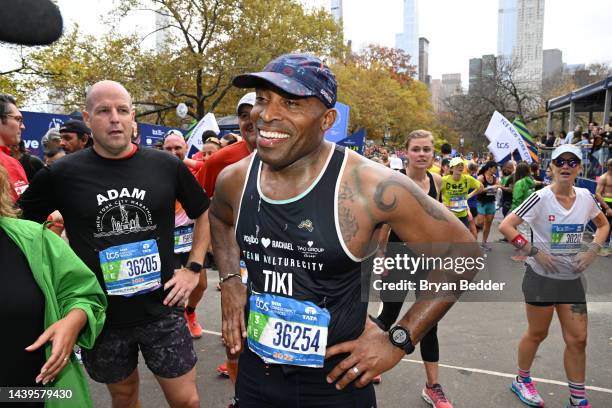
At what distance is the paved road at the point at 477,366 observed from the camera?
3.80m

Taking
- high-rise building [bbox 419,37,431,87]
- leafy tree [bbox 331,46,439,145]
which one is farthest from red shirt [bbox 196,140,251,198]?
high-rise building [bbox 419,37,431,87]

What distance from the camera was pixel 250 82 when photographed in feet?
6.09

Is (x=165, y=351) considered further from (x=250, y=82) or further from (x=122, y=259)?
(x=250, y=82)

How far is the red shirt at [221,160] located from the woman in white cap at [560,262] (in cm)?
226

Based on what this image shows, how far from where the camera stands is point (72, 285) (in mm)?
1943

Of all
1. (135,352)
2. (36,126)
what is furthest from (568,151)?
(36,126)

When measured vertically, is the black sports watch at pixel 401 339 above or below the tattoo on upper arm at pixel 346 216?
below

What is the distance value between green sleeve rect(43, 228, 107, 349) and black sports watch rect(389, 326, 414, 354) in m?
1.26

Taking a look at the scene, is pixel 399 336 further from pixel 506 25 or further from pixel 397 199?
pixel 506 25

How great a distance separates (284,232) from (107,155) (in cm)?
141

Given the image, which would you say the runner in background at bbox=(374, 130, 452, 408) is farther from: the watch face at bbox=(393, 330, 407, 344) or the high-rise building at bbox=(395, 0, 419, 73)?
the high-rise building at bbox=(395, 0, 419, 73)

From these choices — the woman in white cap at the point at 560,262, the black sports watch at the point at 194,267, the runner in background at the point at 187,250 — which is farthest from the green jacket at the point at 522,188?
the black sports watch at the point at 194,267

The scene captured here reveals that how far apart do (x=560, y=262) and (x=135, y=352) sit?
3.06 metres

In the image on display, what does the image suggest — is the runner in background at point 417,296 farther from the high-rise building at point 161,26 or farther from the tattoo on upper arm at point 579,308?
the high-rise building at point 161,26
